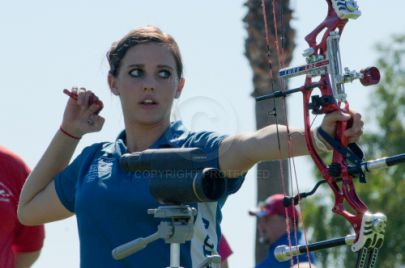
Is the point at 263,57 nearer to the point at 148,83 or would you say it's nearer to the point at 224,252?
the point at 224,252

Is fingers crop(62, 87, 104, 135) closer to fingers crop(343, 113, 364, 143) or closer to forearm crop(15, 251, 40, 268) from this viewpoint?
forearm crop(15, 251, 40, 268)

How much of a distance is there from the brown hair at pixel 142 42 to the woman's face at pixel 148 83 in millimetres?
23

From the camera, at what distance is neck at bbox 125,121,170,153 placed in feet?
18.0

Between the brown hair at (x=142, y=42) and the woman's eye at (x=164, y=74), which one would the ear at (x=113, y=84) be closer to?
the brown hair at (x=142, y=42)

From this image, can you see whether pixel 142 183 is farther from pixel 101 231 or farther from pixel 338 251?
pixel 338 251

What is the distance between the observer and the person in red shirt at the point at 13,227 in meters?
6.85

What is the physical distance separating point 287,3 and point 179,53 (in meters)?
7.49

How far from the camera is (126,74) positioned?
5.47 m

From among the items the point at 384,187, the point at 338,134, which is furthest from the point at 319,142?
the point at 384,187

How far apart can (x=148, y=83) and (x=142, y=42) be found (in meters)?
0.23

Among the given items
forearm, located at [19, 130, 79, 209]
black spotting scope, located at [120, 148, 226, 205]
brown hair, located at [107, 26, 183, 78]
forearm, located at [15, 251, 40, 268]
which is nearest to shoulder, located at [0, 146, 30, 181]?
forearm, located at [15, 251, 40, 268]

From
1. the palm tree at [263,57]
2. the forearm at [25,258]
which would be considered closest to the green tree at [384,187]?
the palm tree at [263,57]

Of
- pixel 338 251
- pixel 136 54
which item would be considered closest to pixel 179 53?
pixel 136 54

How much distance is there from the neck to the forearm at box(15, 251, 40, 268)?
1.76 meters
